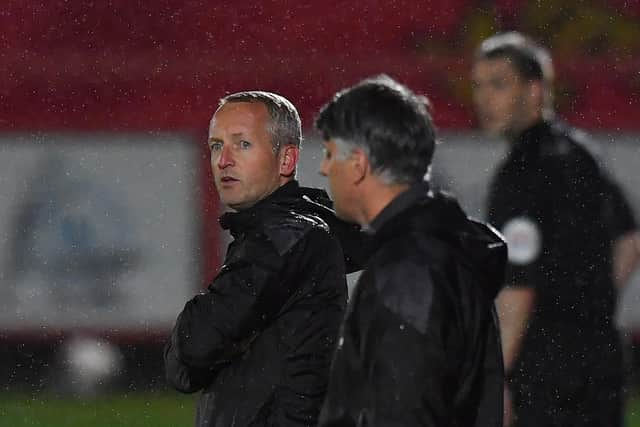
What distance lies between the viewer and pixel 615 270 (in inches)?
164

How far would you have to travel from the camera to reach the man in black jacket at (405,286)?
2248mm

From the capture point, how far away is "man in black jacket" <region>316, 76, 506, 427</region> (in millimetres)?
2248

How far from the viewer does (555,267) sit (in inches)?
159

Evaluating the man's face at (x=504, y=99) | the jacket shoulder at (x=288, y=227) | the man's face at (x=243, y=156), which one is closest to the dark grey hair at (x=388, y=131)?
the jacket shoulder at (x=288, y=227)

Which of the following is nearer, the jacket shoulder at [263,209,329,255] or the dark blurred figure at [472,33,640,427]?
the jacket shoulder at [263,209,329,255]

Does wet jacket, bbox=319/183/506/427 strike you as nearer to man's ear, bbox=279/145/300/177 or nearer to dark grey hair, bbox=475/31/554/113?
man's ear, bbox=279/145/300/177

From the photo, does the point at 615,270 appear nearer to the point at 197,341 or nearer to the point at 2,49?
the point at 197,341

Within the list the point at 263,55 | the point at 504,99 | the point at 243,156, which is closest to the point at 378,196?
the point at 243,156

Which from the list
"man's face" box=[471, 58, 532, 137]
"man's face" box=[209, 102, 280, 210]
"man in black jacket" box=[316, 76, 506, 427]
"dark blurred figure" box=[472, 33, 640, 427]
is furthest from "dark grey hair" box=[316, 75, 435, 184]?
"man's face" box=[471, 58, 532, 137]

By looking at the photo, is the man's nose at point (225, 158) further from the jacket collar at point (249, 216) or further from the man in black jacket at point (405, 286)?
the man in black jacket at point (405, 286)

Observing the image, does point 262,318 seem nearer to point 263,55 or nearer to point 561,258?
point 561,258

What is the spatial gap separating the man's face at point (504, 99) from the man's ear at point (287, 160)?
1.19 m

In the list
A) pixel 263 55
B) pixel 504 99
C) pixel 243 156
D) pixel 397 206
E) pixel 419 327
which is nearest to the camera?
pixel 419 327

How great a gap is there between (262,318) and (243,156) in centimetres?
36
